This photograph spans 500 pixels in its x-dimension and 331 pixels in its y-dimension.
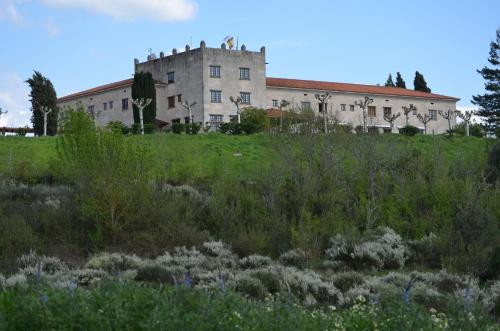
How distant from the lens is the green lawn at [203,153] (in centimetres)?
2381

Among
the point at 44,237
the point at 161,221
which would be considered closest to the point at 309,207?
the point at 161,221

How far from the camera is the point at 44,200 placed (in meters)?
19.8

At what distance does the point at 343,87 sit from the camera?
72125 mm

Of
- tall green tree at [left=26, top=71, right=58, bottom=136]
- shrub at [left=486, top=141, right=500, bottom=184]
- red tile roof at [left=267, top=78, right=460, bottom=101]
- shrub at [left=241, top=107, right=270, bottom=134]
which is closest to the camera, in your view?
shrub at [left=486, top=141, right=500, bottom=184]

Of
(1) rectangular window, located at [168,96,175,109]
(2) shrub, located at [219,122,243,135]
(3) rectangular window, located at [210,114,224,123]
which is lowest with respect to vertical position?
(2) shrub, located at [219,122,243,135]

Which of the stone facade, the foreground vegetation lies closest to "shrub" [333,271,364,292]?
the foreground vegetation

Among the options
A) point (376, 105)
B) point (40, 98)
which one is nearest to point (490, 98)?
point (376, 105)

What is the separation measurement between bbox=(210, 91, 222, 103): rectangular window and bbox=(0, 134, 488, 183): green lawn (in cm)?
2690

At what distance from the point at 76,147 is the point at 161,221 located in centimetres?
285

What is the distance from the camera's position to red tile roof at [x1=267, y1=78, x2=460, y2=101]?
2699 inches

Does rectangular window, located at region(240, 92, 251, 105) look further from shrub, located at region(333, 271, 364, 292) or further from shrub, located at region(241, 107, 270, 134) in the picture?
shrub, located at region(333, 271, 364, 292)

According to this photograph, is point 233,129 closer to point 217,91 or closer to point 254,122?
point 254,122

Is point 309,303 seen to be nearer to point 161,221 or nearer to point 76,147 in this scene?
point 161,221

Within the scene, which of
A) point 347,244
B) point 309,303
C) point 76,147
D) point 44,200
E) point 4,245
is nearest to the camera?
point 309,303
